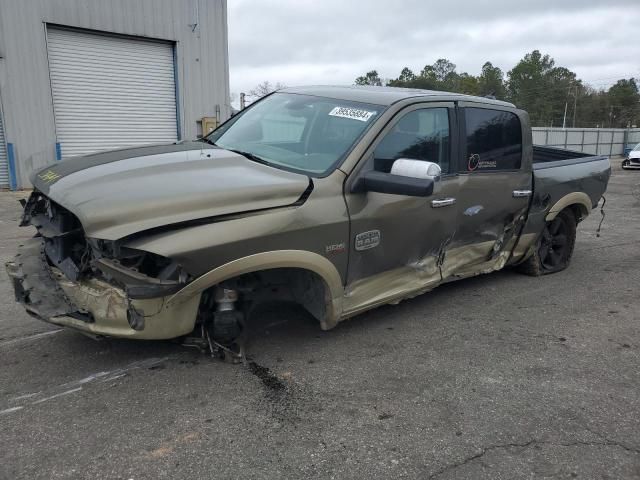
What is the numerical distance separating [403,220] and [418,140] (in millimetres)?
668

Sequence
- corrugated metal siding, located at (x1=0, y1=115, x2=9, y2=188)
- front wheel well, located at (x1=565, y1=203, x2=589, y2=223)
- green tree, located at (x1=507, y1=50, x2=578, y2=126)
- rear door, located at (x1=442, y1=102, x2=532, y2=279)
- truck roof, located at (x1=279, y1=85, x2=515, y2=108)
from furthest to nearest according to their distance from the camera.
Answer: green tree, located at (x1=507, y1=50, x2=578, y2=126) < corrugated metal siding, located at (x1=0, y1=115, x2=9, y2=188) < front wheel well, located at (x1=565, y1=203, x2=589, y2=223) < rear door, located at (x1=442, y1=102, x2=532, y2=279) < truck roof, located at (x1=279, y1=85, x2=515, y2=108)

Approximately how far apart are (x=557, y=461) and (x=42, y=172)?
355 cm

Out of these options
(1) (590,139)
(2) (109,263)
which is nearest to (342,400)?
Result: (2) (109,263)

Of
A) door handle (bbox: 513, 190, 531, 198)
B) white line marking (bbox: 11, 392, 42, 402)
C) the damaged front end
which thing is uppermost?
door handle (bbox: 513, 190, 531, 198)

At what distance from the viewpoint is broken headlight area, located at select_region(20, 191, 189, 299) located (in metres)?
2.76

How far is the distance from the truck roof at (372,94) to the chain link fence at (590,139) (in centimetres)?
2528

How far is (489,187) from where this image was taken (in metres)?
4.51

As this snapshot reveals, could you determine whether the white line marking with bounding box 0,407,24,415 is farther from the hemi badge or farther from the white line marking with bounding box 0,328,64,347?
the hemi badge

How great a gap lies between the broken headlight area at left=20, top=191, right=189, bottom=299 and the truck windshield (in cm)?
→ 116

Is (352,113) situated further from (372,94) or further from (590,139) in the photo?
(590,139)

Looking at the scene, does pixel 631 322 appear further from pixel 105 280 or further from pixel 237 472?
pixel 105 280

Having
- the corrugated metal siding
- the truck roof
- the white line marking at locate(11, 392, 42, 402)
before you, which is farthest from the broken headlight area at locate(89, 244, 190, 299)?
the corrugated metal siding

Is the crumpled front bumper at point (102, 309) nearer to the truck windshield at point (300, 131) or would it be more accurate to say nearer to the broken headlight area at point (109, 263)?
the broken headlight area at point (109, 263)

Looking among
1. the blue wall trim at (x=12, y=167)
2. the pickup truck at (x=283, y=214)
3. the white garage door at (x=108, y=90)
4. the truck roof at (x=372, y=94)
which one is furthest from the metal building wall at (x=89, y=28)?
the pickup truck at (x=283, y=214)
